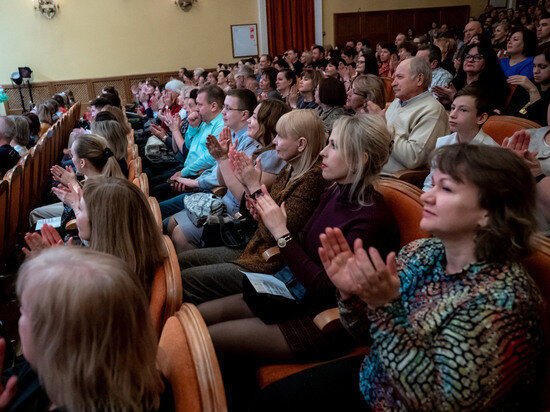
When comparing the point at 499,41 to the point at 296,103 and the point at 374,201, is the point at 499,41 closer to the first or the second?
the point at 296,103

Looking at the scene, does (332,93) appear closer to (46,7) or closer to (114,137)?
(114,137)

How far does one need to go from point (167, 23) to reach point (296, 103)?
7.49 m

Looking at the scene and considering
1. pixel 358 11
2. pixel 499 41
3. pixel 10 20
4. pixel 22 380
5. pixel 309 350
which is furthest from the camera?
pixel 358 11

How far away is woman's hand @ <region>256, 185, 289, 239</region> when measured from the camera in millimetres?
1729

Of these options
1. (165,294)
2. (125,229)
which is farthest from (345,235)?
(125,229)

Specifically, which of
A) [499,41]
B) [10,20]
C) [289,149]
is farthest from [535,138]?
[10,20]

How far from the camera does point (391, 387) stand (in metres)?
1.09

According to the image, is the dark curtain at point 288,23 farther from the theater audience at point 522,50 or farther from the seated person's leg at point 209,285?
the seated person's leg at point 209,285

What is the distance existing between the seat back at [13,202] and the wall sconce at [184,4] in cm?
938

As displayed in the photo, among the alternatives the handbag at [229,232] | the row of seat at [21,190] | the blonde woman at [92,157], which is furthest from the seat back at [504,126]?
the row of seat at [21,190]

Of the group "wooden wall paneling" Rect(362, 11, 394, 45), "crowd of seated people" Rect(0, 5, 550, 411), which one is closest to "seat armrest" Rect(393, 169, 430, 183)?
"crowd of seated people" Rect(0, 5, 550, 411)

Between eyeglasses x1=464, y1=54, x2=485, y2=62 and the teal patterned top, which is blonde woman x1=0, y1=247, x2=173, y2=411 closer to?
the teal patterned top

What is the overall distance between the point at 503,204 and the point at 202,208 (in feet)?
5.97

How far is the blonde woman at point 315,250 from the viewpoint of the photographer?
58.9 inches
